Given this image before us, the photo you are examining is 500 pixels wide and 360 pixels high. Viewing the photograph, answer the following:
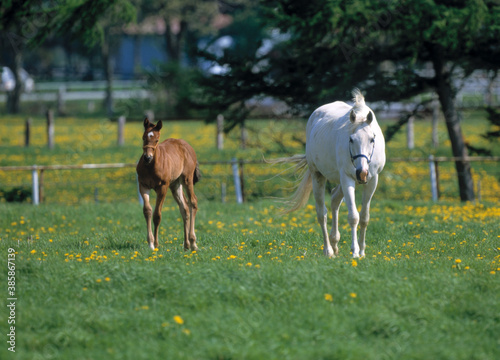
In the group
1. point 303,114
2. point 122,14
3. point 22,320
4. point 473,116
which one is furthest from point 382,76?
point 473,116

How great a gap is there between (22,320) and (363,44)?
12.1 m

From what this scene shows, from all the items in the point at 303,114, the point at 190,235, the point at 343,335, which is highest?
the point at 303,114

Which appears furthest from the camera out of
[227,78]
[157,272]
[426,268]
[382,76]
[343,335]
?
[227,78]

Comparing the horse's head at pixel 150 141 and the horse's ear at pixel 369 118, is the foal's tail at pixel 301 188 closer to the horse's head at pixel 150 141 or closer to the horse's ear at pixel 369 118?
the horse's ear at pixel 369 118

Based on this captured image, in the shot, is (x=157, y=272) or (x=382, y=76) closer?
(x=157, y=272)

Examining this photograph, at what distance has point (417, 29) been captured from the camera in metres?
14.3

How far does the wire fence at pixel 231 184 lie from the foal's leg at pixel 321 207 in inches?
276

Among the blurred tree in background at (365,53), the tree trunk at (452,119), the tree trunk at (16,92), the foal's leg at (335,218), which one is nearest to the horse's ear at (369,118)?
the foal's leg at (335,218)

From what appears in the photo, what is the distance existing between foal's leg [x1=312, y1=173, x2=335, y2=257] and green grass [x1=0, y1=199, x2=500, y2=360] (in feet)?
0.91

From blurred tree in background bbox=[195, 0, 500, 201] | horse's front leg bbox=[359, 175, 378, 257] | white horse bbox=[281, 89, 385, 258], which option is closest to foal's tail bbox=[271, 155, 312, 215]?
white horse bbox=[281, 89, 385, 258]

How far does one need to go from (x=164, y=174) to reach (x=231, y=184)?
1123 cm

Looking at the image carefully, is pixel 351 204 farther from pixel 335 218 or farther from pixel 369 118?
pixel 369 118

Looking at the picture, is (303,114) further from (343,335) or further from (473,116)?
(473,116)

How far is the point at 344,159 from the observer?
332 inches
